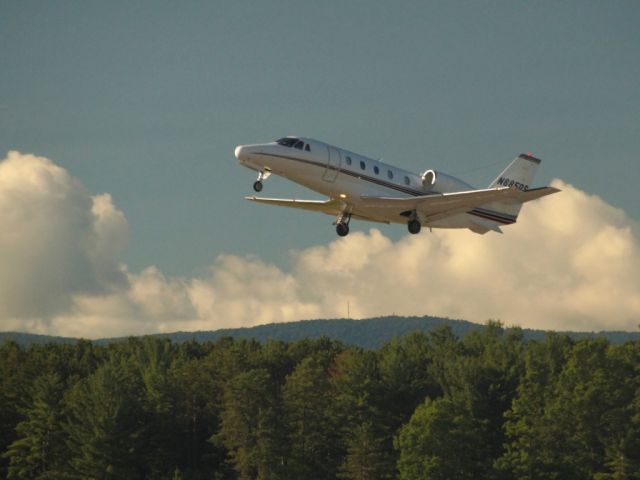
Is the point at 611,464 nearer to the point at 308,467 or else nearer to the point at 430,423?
the point at 430,423

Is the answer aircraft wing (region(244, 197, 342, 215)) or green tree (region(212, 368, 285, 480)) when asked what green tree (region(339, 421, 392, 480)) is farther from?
aircraft wing (region(244, 197, 342, 215))

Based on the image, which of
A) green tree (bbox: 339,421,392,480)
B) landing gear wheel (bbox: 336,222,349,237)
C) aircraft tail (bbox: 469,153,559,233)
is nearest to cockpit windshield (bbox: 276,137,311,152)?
landing gear wheel (bbox: 336,222,349,237)

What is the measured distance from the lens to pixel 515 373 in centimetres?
8575

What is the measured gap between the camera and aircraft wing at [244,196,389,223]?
4956 centimetres

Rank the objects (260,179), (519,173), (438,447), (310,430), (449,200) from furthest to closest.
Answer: (310,430) → (438,447) → (519,173) → (449,200) → (260,179)

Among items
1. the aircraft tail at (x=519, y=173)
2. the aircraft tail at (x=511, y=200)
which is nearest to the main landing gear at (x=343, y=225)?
the aircraft tail at (x=511, y=200)

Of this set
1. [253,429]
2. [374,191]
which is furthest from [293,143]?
[253,429]

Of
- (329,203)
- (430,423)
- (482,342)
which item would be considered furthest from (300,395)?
(482,342)

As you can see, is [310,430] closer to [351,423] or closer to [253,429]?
[351,423]

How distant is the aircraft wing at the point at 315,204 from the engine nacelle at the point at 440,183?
262cm

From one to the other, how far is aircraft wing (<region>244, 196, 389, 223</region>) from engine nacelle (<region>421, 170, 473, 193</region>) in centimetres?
262

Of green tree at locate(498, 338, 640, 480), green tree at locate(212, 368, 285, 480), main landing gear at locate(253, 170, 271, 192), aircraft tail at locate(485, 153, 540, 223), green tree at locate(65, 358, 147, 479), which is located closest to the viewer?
main landing gear at locate(253, 170, 271, 192)

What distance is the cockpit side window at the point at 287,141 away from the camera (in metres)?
46.1

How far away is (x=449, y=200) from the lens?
49094mm
